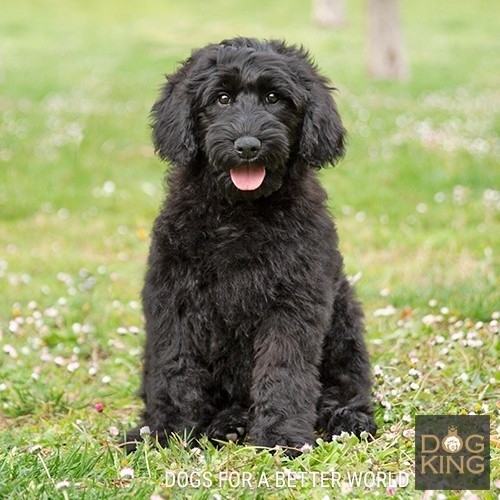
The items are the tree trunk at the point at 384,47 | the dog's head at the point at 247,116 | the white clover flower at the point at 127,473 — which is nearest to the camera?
the white clover flower at the point at 127,473

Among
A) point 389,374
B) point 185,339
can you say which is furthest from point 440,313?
point 185,339

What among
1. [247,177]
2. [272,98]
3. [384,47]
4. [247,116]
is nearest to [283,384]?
[247,177]

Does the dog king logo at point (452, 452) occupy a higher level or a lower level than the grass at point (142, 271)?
lower

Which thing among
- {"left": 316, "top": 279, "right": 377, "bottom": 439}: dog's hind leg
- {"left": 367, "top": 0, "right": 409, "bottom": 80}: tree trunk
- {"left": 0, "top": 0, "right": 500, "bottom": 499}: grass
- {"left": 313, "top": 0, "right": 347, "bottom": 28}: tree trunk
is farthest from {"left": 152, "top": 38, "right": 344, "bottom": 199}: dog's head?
{"left": 313, "top": 0, "right": 347, "bottom": 28}: tree trunk

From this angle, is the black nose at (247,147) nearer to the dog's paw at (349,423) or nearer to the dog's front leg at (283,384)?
the dog's front leg at (283,384)

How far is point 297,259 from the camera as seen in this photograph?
4105 millimetres

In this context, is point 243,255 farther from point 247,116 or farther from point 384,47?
point 384,47

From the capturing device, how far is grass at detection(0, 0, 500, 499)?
12.0ft

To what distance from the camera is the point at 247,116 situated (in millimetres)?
3959

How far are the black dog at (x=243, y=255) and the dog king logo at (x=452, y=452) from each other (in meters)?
0.40

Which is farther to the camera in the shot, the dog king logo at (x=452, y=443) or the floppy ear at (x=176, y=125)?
the floppy ear at (x=176, y=125)

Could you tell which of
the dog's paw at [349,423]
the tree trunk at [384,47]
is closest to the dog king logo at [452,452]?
the dog's paw at [349,423]

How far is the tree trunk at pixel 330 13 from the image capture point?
30.3 m

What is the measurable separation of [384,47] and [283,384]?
49.6 ft
